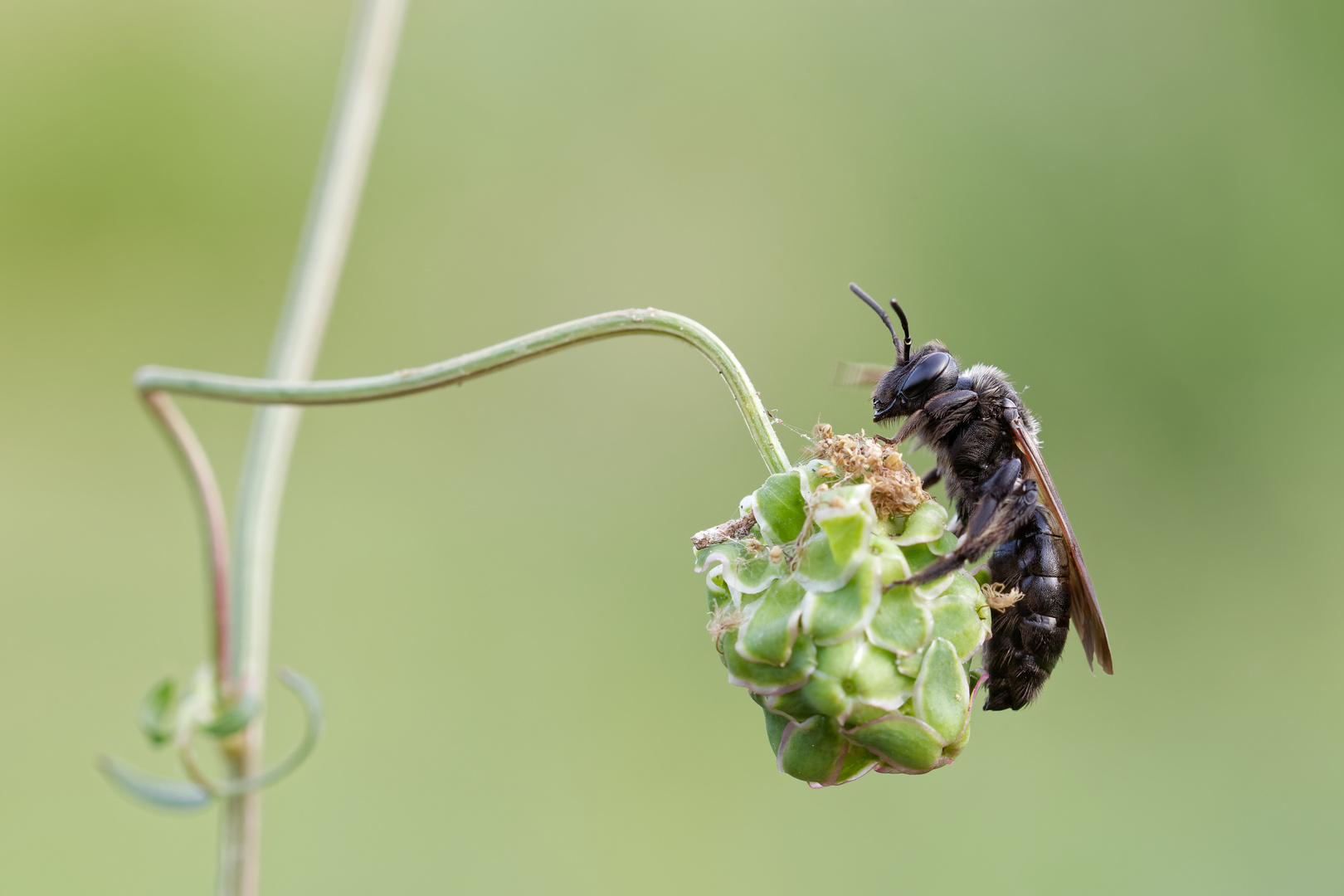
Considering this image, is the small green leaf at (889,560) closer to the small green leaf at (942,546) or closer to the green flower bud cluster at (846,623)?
the green flower bud cluster at (846,623)

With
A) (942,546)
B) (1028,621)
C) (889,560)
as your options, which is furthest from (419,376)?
(1028,621)

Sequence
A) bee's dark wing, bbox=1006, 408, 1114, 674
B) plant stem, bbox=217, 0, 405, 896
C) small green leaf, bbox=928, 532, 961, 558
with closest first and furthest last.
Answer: plant stem, bbox=217, 0, 405, 896
small green leaf, bbox=928, 532, 961, 558
bee's dark wing, bbox=1006, 408, 1114, 674

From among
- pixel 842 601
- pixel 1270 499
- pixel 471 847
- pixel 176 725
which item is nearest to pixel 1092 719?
pixel 1270 499

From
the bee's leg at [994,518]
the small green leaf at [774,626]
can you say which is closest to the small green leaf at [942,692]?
the bee's leg at [994,518]

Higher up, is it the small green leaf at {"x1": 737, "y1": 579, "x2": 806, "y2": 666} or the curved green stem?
the curved green stem

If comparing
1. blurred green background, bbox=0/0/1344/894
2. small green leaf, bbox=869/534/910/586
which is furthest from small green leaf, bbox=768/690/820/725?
blurred green background, bbox=0/0/1344/894

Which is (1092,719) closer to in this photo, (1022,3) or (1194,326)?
(1194,326)

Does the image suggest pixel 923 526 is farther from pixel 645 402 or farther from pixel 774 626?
pixel 645 402

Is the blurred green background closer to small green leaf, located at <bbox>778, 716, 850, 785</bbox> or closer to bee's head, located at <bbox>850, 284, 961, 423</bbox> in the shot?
bee's head, located at <bbox>850, 284, 961, 423</bbox>
